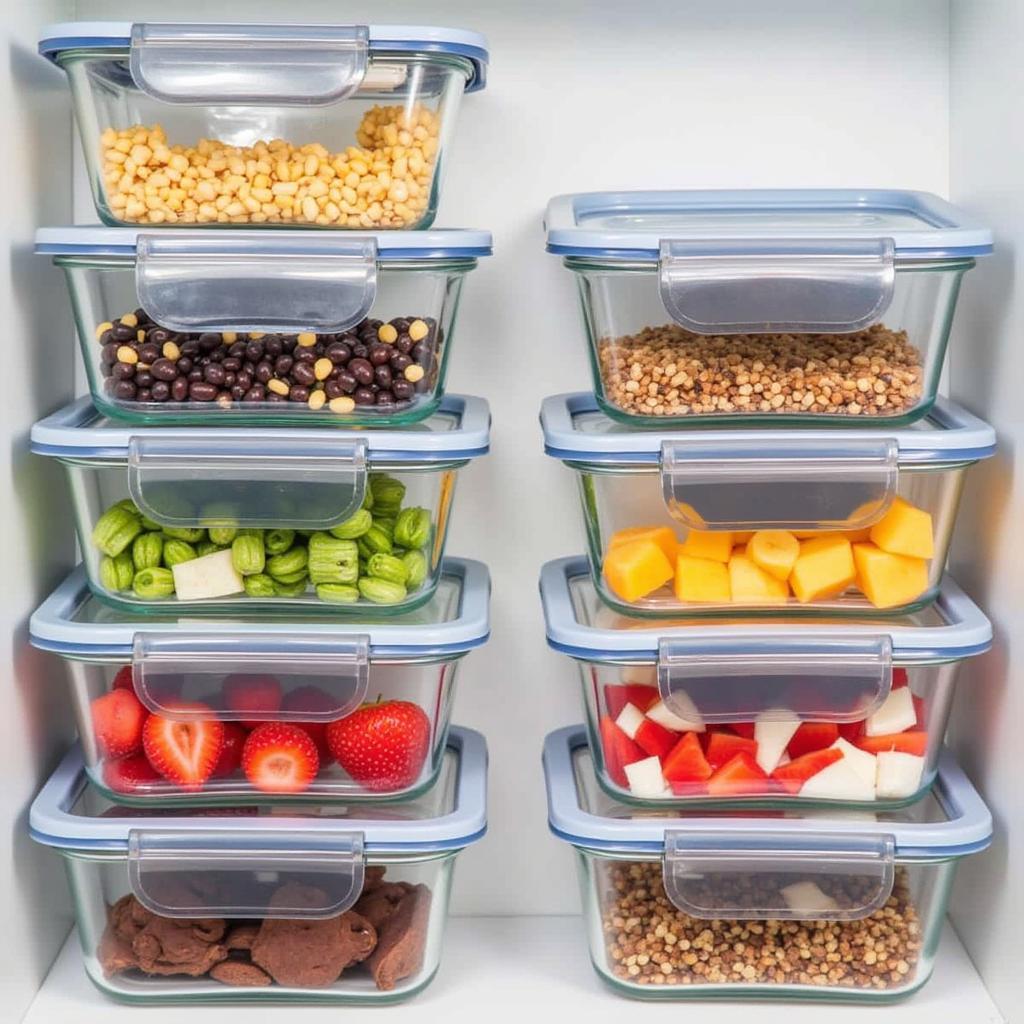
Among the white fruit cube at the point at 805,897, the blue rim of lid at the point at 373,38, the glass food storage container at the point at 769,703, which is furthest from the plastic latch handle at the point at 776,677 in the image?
the blue rim of lid at the point at 373,38

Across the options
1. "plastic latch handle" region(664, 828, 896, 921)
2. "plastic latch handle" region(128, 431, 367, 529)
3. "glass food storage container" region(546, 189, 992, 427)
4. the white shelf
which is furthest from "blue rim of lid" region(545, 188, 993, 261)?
the white shelf

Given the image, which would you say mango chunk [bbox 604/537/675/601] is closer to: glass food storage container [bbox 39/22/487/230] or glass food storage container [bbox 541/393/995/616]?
glass food storage container [bbox 541/393/995/616]

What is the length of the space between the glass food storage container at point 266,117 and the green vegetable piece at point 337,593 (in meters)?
0.27

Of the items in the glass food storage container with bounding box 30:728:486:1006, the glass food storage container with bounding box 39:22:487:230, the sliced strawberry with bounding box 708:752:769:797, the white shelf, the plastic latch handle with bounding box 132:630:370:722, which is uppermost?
the glass food storage container with bounding box 39:22:487:230

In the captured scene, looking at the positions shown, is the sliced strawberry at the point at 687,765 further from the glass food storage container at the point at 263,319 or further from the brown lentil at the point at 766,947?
the glass food storage container at the point at 263,319

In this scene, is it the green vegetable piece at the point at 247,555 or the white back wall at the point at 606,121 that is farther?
the white back wall at the point at 606,121

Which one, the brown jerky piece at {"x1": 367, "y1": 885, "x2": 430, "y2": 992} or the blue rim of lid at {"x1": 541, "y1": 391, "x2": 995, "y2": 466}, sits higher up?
the blue rim of lid at {"x1": 541, "y1": 391, "x2": 995, "y2": 466}

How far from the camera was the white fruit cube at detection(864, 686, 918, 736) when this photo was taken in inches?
44.3

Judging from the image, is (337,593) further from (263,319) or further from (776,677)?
(776,677)

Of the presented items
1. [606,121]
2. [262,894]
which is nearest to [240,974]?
[262,894]

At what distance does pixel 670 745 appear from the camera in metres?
1.13

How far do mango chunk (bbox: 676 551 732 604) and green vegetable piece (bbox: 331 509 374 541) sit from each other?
238mm

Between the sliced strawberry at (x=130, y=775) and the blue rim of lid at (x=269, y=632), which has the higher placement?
the blue rim of lid at (x=269, y=632)

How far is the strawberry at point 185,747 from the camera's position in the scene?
1.12m
